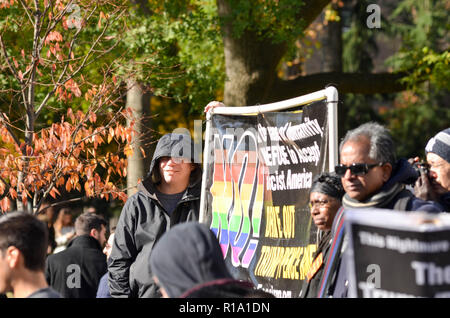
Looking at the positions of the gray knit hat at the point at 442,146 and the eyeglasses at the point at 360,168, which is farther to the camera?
the gray knit hat at the point at 442,146

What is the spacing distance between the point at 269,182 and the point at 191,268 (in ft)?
8.21

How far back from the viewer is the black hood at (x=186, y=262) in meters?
2.96

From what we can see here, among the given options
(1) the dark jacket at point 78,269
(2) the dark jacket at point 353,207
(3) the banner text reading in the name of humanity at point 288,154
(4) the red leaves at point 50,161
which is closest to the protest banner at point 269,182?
(3) the banner text reading in the name of humanity at point 288,154

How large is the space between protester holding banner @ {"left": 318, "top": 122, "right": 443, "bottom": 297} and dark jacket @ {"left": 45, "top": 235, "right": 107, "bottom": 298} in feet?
12.3

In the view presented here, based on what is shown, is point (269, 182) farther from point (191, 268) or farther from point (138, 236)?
point (191, 268)

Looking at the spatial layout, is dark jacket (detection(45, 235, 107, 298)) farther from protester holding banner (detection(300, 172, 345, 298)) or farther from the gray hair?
the gray hair

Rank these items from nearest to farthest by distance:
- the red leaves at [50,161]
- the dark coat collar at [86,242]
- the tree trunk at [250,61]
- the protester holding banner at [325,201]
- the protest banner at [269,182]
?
the protester holding banner at [325,201] → the protest banner at [269,182] → the red leaves at [50,161] → the dark coat collar at [86,242] → the tree trunk at [250,61]

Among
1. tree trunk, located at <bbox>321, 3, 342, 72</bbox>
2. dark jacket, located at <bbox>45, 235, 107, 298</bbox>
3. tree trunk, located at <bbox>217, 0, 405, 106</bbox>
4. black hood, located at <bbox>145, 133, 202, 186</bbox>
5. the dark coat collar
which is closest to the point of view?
black hood, located at <bbox>145, 133, 202, 186</bbox>

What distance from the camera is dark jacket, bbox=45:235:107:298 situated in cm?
725

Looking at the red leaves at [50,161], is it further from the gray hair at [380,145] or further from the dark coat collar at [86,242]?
the gray hair at [380,145]

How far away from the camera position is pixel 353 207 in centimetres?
403

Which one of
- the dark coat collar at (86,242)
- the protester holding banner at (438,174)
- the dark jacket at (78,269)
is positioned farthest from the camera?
the dark coat collar at (86,242)

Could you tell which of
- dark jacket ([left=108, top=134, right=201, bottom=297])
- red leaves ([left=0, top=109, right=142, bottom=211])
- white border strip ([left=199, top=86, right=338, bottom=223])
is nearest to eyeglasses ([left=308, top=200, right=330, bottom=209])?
white border strip ([left=199, top=86, right=338, bottom=223])
